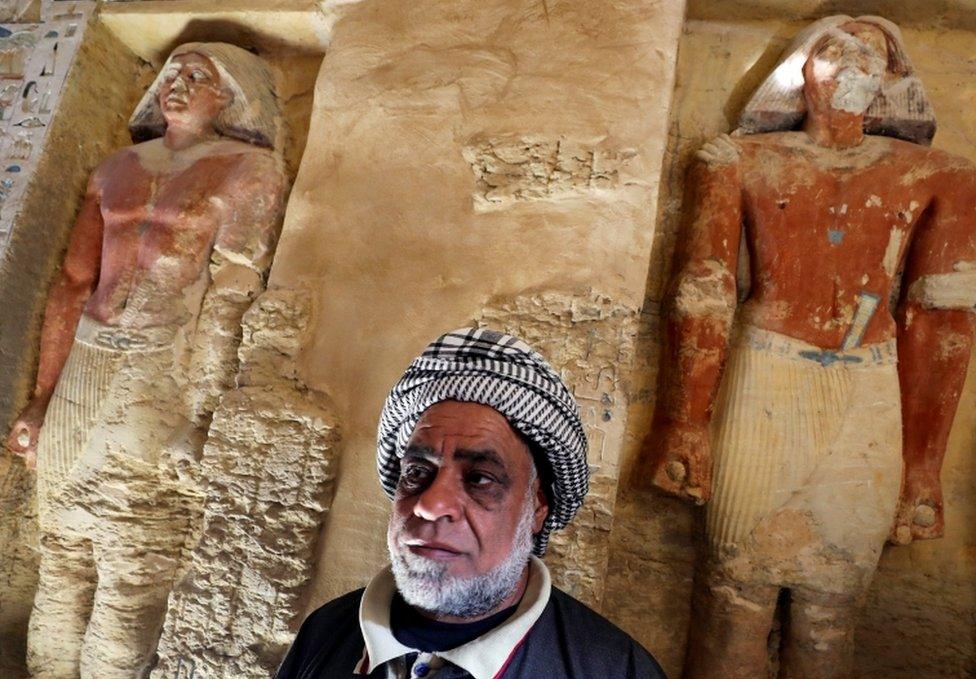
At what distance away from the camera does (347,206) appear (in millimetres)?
2289

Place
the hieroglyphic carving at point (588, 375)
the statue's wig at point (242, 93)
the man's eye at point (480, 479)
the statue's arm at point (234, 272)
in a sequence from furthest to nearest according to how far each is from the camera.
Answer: the statue's wig at point (242, 93)
the statue's arm at point (234, 272)
the hieroglyphic carving at point (588, 375)
the man's eye at point (480, 479)

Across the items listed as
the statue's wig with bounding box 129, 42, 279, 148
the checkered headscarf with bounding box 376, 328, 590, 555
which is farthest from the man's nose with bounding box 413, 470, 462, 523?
the statue's wig with bounding box 129, 42, 279, 148

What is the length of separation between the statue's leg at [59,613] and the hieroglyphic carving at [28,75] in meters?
1.06

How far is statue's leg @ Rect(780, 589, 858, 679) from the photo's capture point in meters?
2.00

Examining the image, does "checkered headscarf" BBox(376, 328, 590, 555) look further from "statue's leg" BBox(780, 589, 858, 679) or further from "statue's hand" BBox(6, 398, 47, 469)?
"statue's hand" BBox(6, 398, 47, 469)

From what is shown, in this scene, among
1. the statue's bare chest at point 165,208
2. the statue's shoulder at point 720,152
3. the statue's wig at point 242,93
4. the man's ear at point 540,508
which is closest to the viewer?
the man's ear at point 540,508

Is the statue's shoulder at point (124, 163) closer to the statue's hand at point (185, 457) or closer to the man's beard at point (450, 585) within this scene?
the statue's hand at point (185, 457)

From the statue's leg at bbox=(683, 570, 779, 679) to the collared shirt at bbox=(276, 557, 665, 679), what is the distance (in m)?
0.82

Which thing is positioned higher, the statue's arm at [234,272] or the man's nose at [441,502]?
the statue's arm at [234,272]

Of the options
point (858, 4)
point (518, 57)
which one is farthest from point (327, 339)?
point (858, 4)

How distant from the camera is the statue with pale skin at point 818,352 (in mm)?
2045

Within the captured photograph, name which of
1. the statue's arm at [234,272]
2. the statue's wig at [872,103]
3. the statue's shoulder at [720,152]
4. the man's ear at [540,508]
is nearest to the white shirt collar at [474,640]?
the man's ear at [540,508]

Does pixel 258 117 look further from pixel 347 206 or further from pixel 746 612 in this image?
pixel 746 612

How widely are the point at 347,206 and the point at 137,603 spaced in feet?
4.64
